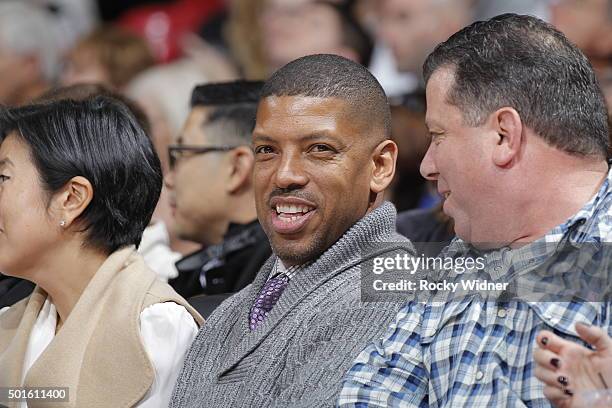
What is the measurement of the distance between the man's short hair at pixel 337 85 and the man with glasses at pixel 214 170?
1.32m

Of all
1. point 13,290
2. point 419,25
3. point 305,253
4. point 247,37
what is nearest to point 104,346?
point 305,253

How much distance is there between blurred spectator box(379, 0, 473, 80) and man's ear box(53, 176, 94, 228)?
2974 millimetres

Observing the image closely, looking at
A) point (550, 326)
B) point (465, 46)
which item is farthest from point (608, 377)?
point (465, 46)

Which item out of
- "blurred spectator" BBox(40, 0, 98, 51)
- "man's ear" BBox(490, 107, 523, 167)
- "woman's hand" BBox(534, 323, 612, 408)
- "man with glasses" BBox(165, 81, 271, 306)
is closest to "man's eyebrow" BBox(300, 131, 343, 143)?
"man's ear" BBox(490, 107, 523, 167)

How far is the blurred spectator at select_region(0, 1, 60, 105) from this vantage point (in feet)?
24.0

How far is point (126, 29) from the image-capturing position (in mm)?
7371

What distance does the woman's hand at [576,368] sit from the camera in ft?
7.95

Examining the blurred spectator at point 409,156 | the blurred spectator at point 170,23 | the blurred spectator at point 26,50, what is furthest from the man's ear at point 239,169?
the blurred spectator at point 170,23

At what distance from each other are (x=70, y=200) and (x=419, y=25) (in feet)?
10.2

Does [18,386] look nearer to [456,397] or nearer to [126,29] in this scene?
[456,397]

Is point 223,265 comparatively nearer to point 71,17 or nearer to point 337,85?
point 337,85

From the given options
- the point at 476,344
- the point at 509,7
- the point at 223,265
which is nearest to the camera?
the point at 476,344

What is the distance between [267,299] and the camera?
3221mm

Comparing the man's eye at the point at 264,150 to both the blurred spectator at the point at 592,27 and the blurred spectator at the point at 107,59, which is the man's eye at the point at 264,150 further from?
the blurred spectator at the point at 107,59
